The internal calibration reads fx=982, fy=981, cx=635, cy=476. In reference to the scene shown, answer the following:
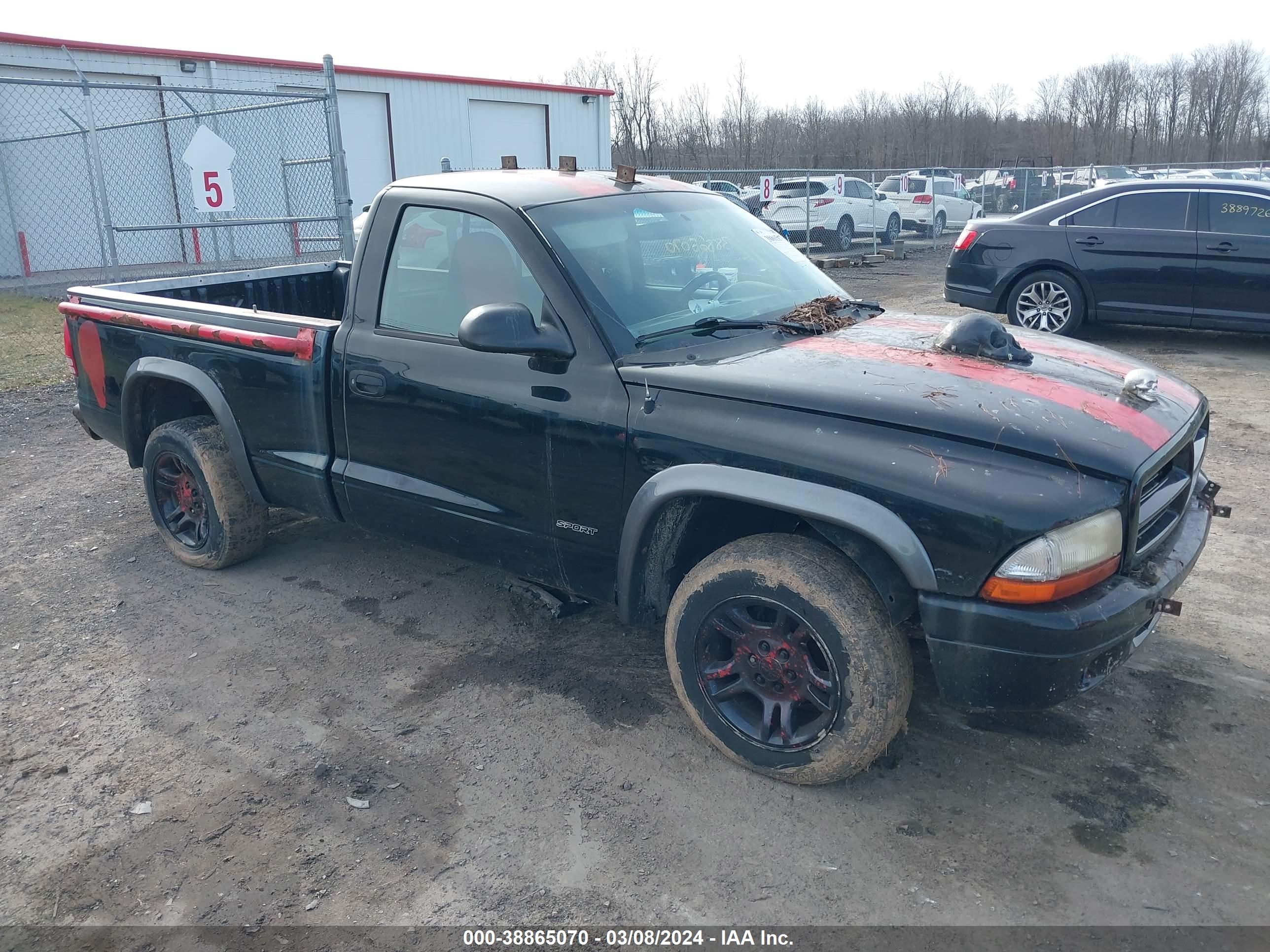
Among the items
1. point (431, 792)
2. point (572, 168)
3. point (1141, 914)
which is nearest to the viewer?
point (1141, 914)

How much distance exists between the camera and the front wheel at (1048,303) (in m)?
9.75

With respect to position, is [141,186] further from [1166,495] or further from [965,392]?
[1166,495]

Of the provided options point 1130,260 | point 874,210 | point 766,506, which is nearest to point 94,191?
point 1130,260

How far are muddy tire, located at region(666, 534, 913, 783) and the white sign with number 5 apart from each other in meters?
9.83

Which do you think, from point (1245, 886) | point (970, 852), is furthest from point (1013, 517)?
point (1245, 886)

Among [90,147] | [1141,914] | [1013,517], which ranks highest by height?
[90,147]

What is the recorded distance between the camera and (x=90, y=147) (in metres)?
13.1

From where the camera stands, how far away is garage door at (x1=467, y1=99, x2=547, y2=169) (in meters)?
25.8

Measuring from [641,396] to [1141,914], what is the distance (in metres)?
2.01

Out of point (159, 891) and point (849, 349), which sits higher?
point (849, 349)

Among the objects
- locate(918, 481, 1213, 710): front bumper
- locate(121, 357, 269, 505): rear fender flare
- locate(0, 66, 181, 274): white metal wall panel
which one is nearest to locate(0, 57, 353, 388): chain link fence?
locate(0, 66, 181, 274): white metal wall panel

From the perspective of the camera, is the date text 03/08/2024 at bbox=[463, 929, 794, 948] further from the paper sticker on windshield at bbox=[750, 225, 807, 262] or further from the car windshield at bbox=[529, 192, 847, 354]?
the paper sticker on windshield at bbox=[750, 225, 807, 262]

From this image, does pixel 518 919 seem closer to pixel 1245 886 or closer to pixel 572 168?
pixel 1245 886

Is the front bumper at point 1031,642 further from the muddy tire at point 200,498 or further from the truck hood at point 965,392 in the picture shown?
the muddy tire at point 200,498
